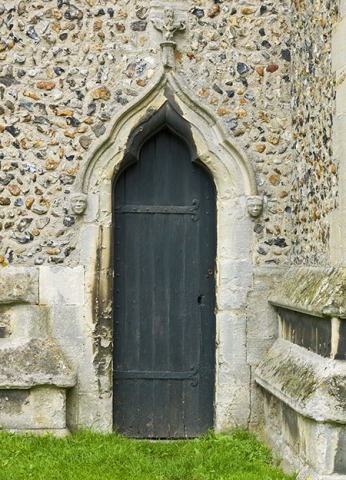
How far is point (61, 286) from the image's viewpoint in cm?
605

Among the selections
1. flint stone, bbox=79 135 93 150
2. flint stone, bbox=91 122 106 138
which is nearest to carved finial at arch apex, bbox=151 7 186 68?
flint stone, bbox=91 122 106 138

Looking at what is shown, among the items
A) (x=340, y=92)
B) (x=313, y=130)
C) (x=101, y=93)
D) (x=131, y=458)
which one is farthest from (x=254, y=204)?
(x=131, y=458)

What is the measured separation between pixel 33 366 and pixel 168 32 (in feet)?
10.1

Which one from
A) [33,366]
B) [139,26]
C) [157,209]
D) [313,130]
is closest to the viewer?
[313,130]

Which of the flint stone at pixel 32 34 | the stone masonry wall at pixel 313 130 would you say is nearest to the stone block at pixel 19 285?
the flint stone at pixel 32 34

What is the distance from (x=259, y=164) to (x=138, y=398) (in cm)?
235

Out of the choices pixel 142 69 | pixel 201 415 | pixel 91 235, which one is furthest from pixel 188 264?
pixel 142 69

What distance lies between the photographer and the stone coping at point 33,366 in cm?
576

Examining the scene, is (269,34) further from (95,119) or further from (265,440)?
(265,440)

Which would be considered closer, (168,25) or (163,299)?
(168,25)

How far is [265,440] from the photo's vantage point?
592 cm

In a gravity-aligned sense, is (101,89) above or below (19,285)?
above

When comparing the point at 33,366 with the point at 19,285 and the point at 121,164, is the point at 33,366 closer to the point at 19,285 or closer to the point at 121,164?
the point at 19,285

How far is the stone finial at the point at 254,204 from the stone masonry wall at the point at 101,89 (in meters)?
0.13
